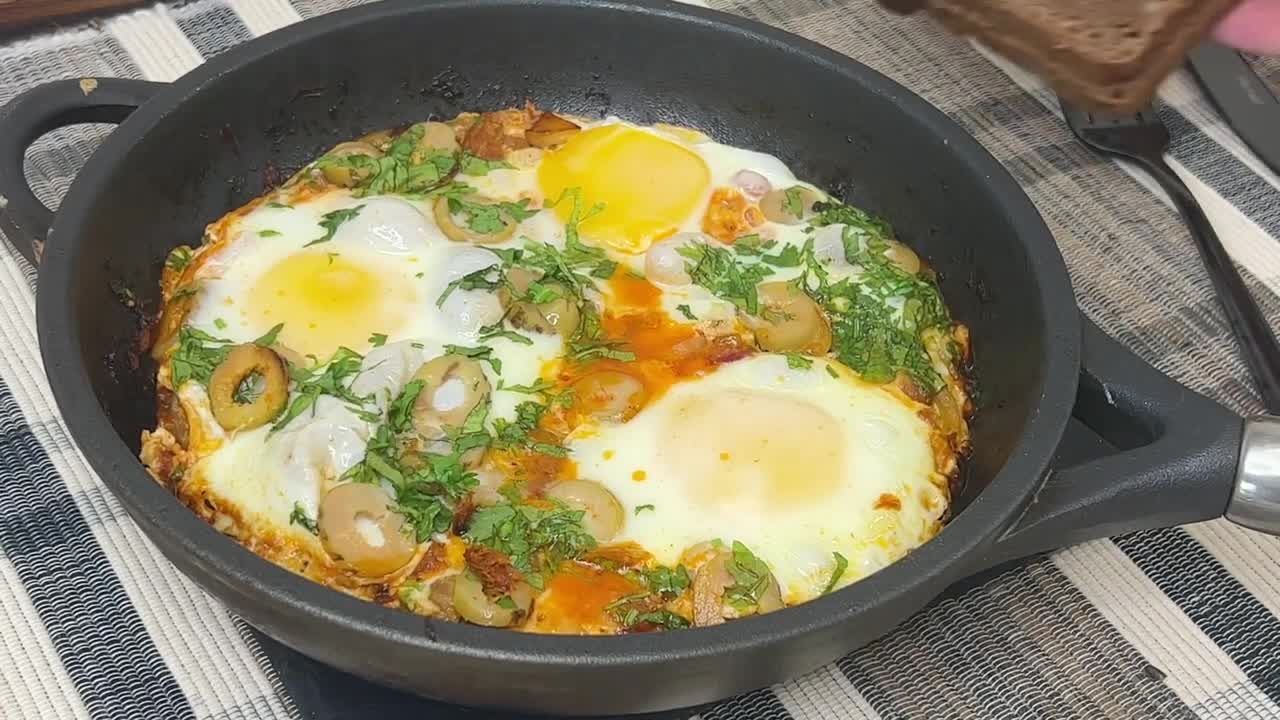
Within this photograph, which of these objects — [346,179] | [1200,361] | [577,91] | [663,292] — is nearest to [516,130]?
[577,91]

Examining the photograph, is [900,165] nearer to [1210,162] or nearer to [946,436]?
[946,436]

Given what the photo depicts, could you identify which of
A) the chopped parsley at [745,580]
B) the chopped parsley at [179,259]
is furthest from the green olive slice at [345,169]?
the chopped parsley at [745,580]

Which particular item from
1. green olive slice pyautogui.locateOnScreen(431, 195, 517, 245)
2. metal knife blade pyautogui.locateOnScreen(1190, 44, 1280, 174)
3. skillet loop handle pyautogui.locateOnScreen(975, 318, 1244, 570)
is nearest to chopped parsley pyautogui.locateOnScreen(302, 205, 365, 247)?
green olive slice pyautogui.locateOnScreen(431, 195, 517, 245)

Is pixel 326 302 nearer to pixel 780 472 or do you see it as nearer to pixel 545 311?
pixel 545 311

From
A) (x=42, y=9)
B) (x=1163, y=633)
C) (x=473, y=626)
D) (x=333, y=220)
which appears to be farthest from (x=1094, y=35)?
(x=42, y=9)

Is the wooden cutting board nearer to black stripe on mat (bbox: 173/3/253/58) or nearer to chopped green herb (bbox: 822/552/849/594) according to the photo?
black stripe on mat (bbox: 173/3/253/58)

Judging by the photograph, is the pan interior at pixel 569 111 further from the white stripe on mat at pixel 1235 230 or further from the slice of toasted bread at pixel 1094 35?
the white stripe on mat at pixel 1235 230
